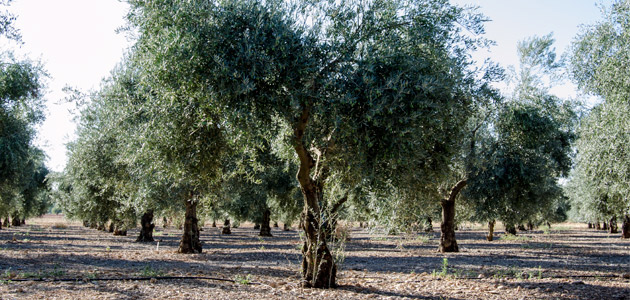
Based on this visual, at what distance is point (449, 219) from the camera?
24375 millimetres

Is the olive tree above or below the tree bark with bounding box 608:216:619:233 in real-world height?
above

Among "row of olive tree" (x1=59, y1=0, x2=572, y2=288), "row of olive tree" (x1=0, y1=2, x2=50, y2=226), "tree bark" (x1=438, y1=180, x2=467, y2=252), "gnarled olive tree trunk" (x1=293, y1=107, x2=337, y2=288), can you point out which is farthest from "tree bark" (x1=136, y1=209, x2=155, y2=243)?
"gnarled olive tree trunk" (x1=293, y1=107, x2=337, y2=288)

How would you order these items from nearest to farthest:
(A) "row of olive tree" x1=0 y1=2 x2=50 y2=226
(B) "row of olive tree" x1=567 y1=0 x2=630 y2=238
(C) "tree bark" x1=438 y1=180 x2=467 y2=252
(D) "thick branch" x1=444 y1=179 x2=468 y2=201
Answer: (B) "row of olive tree" x1=567 y1=0 x2=630 y2=238 < (A) "row of olive tree" x1=0 y1=2 x2=50 y2=226 < (D) "thick branch" x1=444 y1=179 x2=468 y2=201 < (C) "tree bark" x1=438 y1=180 x2=467 y2=252

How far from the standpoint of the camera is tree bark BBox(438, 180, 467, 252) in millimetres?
23734

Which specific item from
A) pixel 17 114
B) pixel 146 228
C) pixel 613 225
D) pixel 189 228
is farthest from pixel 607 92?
pixel 613 225

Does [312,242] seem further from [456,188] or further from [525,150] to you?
[525,150]

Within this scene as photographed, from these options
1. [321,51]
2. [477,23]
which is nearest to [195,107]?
[321,51]

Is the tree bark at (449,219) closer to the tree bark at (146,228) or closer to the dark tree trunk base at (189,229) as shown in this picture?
the dark tree trunk base at (189,229)

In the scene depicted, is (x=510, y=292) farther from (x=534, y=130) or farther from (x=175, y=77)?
(x=534, y=130)

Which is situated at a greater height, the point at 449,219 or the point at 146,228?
the point at 449,219

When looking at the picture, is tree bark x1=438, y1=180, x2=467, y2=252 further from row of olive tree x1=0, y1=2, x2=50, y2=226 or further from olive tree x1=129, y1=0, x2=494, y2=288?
row of olive tree x1=0, y1=2, x2=50, y2=226

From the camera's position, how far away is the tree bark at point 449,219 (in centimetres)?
2373

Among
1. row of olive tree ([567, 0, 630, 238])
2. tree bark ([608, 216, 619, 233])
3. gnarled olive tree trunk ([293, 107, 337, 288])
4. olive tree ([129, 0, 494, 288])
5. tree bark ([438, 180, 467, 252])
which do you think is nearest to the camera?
olive tree ([129, 0, 494, 288])

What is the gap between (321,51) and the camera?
10180 millimetres
